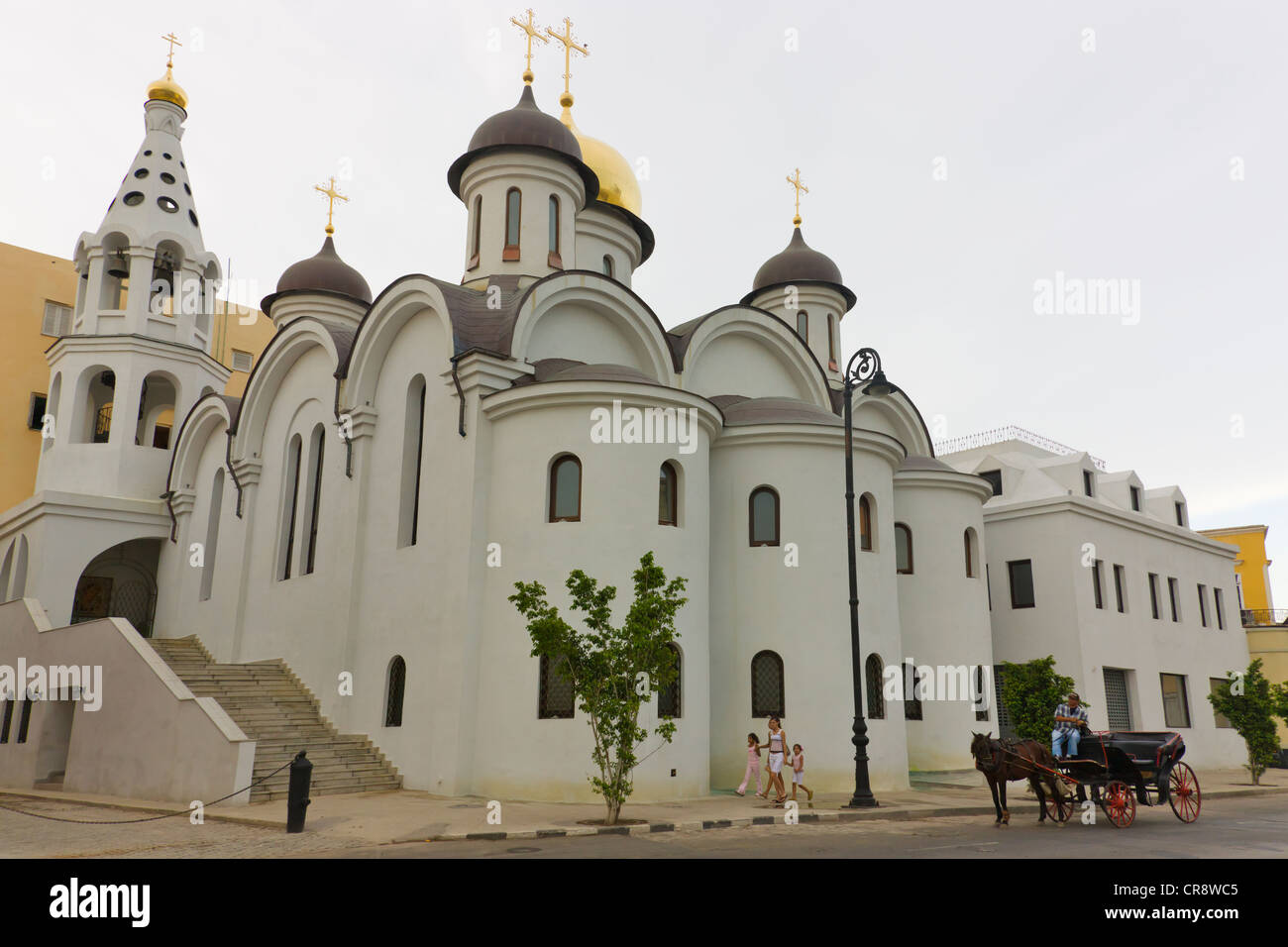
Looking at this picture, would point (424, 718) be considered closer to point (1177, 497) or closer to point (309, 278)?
point (309, 278)

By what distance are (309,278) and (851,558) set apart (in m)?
20.8

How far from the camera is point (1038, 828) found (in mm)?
12102

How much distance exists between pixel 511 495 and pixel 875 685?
7273 mm

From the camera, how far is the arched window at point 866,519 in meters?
18.5

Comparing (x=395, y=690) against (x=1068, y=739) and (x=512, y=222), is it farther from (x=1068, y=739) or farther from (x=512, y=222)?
(x=1068, y=739)

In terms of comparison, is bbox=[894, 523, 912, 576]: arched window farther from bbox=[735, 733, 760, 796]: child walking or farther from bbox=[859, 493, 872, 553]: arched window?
bbox=[735, 733, 760, 796]: child walking

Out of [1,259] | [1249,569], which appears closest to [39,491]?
[1,259]

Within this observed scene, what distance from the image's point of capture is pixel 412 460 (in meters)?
18.4

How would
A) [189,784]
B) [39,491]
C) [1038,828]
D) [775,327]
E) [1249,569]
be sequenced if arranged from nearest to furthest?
[1038,828] < [189,784] < [775,327] < [39,491] < [1249,569]

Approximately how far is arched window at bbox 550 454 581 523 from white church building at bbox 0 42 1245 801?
1.6 inches

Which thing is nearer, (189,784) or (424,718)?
(189,784)

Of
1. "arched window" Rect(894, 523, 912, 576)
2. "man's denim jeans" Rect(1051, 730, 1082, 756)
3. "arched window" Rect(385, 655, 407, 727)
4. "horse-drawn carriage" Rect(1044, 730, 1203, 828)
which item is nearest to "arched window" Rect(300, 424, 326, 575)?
"arched window" Rect(385, 655, 407, 727)

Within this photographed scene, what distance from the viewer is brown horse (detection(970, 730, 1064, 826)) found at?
11969 mm

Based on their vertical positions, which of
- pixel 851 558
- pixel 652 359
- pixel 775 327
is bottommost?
pixel 851 558
